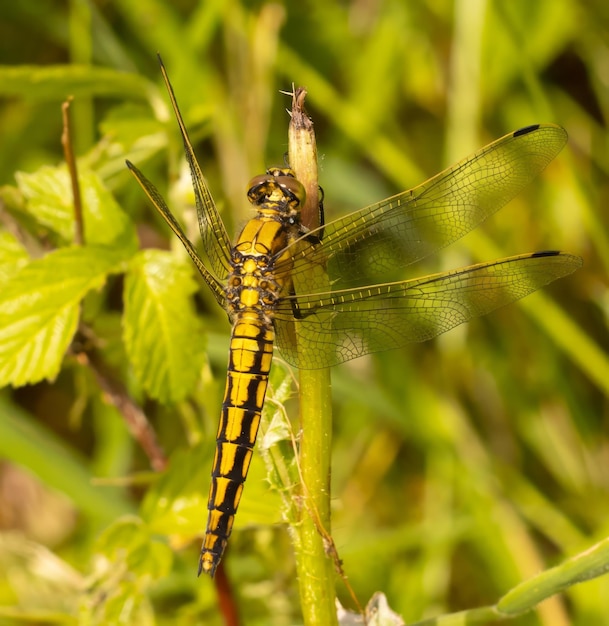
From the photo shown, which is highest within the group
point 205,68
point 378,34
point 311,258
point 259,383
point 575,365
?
point 378,34

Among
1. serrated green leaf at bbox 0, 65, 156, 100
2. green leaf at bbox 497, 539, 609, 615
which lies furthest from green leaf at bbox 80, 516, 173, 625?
serrated green leaf at bbox 0, 65, 156, 100

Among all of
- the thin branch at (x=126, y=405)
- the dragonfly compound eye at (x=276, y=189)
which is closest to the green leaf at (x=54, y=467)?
the thin branch at (x=126, y=405)

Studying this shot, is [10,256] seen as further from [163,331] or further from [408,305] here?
[408,305]

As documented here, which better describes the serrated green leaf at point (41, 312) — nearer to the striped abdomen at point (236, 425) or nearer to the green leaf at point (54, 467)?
the striped abdomen at point (236, 425)

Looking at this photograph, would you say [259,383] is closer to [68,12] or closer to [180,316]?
[180,316]

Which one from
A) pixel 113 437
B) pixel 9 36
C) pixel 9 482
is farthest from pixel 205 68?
pixel 9 482

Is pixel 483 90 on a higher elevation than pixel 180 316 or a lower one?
higher

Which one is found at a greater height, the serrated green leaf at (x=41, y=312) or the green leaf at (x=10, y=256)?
the green leaf at (x=10, y=256)
